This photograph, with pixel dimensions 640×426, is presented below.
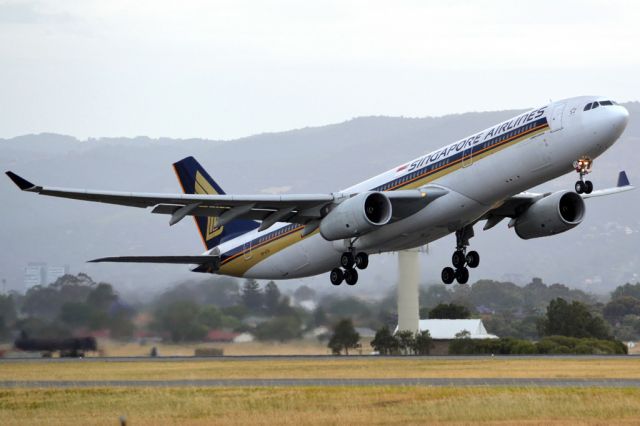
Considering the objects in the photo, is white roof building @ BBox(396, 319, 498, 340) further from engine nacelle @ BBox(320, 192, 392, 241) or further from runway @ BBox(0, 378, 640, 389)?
engine nacelle @ BBox(320, 192, 392, 241)

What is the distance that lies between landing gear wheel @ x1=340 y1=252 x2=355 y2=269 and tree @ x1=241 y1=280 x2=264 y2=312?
18.3 m

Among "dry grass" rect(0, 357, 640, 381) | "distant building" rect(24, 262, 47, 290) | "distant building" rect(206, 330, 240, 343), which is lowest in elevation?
"dry grass" rect(0, 357, 640, 381)

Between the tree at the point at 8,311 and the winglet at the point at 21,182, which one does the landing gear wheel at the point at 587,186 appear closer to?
the winglet at the point at 21,182

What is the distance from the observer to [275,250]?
50.8 metres

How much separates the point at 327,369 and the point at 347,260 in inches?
515

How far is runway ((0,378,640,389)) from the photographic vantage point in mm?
45688

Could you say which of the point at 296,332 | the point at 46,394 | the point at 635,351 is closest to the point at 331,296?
the point at 296,332

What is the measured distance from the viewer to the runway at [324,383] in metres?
45.7

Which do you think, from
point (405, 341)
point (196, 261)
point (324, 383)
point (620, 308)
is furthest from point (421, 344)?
point (620, 308)

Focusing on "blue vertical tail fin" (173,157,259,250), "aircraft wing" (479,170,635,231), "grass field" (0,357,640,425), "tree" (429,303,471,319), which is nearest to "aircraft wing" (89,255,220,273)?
"blue vertical tail fin" (173,157,259,250)

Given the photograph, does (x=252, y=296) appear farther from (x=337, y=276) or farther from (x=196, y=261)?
(x=337, y=276)

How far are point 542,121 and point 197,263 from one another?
1974 cm

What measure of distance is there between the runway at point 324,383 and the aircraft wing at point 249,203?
20.8 ft

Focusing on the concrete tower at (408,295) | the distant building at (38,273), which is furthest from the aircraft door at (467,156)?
the distant building at (38,273)
